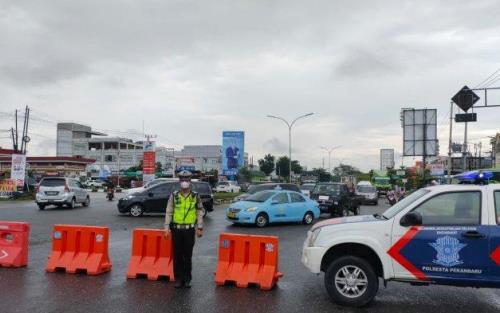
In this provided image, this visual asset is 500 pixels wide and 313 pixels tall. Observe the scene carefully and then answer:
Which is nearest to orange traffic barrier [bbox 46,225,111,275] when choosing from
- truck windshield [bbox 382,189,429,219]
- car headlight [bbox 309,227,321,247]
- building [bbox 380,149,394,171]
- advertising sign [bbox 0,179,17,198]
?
car headlight [bbox 309,227,321,247]

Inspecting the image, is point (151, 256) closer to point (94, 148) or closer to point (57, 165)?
point (57, 165)

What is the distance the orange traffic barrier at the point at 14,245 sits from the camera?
9.21 m

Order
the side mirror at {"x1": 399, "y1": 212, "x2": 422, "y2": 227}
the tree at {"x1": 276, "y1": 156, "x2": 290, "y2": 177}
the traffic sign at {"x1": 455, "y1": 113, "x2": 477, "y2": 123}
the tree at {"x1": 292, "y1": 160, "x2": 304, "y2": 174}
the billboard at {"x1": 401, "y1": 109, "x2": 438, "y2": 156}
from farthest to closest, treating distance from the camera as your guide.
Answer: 1. the tree at {"x1": 292, "y1": 160, "x2": 304, "y2": 174}
2. the tree at {"x1": 276, "y1": 156, "x2": 290, "y2": 177}
3. the billboard at {"x1": 401, "y1": 109, "x2": 438, "y2": 156}
4. the traffic sign at {"x1": 455, "y1": 113, "x2": 477, "y2": 123}
5. the side mirror at {"x1": 399, "y1": 212, "x2": 422, "y2": 227}

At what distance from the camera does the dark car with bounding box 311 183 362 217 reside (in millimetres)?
23656

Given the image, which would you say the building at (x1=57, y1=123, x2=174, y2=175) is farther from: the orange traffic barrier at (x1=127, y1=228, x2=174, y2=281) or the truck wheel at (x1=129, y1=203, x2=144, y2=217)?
the orange traffic barrier at (x1=127, y1=228, x2=174, y2=281)

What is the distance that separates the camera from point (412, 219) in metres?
6.55

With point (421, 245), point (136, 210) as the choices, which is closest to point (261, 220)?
point (136, 210)

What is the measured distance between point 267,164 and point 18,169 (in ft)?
395

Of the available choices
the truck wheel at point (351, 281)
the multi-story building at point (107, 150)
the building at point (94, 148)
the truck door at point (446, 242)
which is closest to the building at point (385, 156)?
the multi-story building at point (107, 150)

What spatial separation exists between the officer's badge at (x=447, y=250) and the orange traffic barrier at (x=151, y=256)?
13.8ft

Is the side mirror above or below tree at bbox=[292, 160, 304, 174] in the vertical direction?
below

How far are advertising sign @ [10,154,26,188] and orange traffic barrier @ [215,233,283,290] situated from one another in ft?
100

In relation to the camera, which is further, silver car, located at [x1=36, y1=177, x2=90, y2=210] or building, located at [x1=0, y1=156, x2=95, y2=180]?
building, located at [x1=0, y1=156, x2=95, y2=180]

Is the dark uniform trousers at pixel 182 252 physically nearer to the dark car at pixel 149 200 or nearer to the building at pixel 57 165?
the dark car at pixel 149 200
